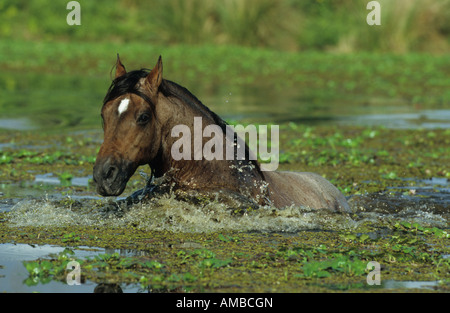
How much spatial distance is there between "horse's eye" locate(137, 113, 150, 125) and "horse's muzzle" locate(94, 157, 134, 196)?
0.38 metres

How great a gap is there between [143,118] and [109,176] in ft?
1.90

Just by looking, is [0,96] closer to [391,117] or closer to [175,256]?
[391,117]

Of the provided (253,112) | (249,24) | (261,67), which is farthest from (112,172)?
(249,24)

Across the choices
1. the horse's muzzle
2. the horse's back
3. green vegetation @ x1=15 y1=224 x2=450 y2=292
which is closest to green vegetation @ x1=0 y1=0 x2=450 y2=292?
green vegetation @ x1=15 y1=224 x2=450 y2=292

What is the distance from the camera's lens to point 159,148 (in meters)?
7.04

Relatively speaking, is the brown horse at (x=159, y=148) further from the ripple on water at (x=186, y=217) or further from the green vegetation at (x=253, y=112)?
the green vegetation at (x=253, y=112)

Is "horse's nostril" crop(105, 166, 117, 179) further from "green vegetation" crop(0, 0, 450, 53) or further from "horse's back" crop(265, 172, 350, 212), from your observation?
"green vegetation" crop(0, 0, 450, 53)

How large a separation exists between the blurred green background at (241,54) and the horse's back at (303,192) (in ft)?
24.8

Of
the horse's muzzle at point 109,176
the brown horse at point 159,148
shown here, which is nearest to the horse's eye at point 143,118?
the brown horse at point 159,148

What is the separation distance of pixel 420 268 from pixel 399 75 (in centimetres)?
1804

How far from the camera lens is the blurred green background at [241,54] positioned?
19.1 meters

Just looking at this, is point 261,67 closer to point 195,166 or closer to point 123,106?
point 195,166

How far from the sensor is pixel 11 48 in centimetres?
2783

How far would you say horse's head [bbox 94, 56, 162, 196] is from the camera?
6.58m
